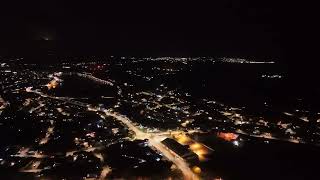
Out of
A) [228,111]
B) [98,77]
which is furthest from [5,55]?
[228,111]

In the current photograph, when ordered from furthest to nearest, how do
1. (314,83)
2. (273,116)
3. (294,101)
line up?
(314,83)
(294,101)
(273,116)

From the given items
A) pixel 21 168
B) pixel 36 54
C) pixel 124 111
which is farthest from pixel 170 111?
pixel 36 54

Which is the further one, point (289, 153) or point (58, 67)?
point (58, 67)

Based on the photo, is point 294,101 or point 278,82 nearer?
point 294,101

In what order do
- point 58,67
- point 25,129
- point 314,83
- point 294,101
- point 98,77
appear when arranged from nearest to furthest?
point 25,129, point 294,101, point 314,83, point 98,77, point 58,67

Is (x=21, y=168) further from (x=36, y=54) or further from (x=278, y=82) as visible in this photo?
(x=36, y=54)

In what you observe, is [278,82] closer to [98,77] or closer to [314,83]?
[314,83]

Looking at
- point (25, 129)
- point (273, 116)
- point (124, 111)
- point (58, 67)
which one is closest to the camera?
point (25, 129)

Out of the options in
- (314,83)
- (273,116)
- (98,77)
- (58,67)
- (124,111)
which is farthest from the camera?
(58,67)
